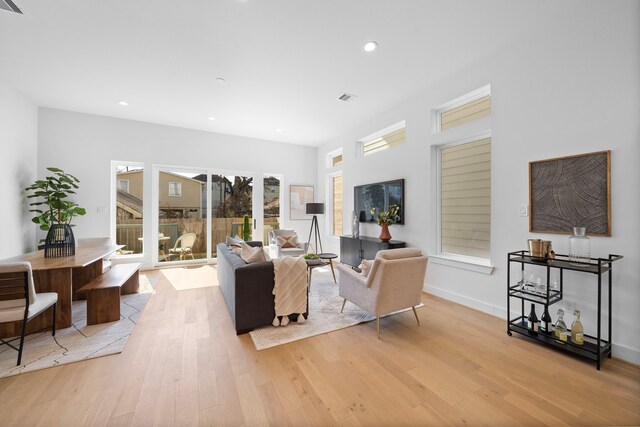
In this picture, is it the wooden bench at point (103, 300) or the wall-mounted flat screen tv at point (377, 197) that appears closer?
the wooden bench at point (103, 300)

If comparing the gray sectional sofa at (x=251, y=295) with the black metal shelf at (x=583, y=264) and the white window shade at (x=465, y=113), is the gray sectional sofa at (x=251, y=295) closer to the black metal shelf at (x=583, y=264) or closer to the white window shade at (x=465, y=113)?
the black metal shelf at (x=583, y=264)

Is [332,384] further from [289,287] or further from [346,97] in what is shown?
[346,97]

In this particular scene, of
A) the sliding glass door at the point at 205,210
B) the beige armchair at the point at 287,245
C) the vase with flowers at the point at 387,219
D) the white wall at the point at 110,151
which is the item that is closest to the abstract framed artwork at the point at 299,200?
the sliding glass door at the point at 205,210

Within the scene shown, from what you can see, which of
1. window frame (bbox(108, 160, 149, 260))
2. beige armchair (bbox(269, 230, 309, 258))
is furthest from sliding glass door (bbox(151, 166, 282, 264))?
beige armchair (bbox(269, 230, 309, 258))

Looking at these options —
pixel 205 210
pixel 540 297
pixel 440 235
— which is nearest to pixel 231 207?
pixel 205 210

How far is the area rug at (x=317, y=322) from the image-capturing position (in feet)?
8.27

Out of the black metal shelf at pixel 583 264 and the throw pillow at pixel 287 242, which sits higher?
the black metal shelf at pixel 583 264

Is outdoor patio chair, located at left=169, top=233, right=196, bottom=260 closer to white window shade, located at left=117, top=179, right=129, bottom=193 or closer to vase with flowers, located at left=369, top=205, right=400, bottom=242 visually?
white window shade, located at left=117, top=179, right=129, bottom=193

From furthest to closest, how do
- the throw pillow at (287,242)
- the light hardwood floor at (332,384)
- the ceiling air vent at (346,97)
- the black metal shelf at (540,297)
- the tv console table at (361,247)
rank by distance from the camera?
the throw pillow at (287,242) → the tv console table at (361,247) → the ceiling air vent at (346,97) → the black metal shelf at (540,297) → the light hardwood floor at (332,384)

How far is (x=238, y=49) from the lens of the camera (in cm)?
294

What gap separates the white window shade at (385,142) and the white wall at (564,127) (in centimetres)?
70

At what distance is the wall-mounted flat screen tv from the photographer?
4359 millimetres

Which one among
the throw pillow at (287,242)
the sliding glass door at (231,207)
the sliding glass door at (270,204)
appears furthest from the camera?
the sliding glass door at (270,204)

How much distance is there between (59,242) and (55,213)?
1.58m
